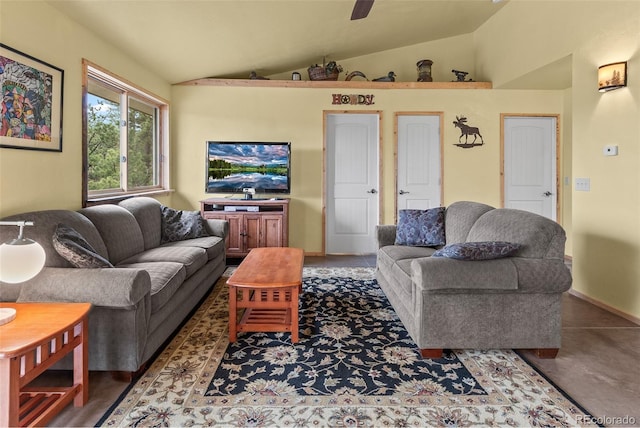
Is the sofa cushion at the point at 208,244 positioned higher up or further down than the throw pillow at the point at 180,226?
further down

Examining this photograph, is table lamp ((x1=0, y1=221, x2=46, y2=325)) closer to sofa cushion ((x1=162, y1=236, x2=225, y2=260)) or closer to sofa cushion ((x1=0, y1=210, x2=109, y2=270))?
sofa cushion ((x1=0, y1=210, x2=109, y2=270))

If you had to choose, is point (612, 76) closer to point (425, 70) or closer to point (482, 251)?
point (482, 251)

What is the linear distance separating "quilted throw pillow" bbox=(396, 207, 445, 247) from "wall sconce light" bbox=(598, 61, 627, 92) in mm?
1733

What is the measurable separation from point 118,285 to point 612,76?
4.07 metres

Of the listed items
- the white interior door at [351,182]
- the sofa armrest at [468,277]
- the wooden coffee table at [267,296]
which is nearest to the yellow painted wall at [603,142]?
the sofa armrest at [468,277]

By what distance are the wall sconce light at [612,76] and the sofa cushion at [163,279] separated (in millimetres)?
3855

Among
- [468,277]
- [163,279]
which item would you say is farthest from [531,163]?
[163,279]

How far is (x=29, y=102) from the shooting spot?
2727mm

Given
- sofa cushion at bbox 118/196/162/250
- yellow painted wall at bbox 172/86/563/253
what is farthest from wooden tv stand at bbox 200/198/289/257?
sofa cushion at bbox 118/196/162/250

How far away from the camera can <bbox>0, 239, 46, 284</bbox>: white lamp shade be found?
1.63 m

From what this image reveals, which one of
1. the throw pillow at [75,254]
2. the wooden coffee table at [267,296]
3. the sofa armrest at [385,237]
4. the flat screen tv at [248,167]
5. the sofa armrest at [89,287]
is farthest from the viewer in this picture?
the flat screen tv at [248,167]

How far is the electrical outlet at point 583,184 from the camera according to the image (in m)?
3.71

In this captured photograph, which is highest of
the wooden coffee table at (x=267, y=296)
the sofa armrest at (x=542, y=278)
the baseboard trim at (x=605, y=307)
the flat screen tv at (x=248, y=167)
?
the flat screen tv at (x=248, y=167)

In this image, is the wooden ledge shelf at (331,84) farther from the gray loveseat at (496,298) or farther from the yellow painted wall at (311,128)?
the gray loveseat at (496,298)
